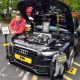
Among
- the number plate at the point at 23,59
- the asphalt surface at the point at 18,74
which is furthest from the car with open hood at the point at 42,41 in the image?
the asphalt surface at the point at 18,74

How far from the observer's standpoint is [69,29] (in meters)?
8.47

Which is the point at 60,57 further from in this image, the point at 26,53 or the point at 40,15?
the point at 40,15

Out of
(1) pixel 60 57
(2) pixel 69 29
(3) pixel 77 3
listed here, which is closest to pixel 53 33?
A: (2) pixel 69 29

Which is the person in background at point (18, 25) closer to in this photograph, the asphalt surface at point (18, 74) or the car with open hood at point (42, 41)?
the car with open hood at point (42, 41)

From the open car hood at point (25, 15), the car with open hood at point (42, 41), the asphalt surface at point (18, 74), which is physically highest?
the open car hood at point (25, 15)

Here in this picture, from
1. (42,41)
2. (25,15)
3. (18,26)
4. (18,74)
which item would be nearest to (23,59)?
(18,74)

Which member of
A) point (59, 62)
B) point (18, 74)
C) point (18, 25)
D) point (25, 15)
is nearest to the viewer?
point (59, 62)

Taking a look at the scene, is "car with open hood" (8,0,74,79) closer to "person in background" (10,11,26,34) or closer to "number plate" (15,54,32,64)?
"number plate" (15,54,32,64)

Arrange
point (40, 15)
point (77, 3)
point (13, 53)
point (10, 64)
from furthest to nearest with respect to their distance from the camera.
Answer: point (77, 3)
point (40, 15)
point (10, 64)
point (13, 53)

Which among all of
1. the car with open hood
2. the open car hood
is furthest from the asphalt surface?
the open car hood

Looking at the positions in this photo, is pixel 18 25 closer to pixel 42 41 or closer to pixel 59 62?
pixel 42 41

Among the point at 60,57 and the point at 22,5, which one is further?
the point at 22,5

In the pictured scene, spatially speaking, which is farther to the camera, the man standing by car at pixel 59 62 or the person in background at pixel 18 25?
the person in background at pixel 18 25

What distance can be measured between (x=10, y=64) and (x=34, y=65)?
145cm
